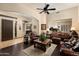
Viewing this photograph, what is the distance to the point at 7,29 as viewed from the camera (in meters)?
2.95

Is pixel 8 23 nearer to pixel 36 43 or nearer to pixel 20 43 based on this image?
pixel 20 43

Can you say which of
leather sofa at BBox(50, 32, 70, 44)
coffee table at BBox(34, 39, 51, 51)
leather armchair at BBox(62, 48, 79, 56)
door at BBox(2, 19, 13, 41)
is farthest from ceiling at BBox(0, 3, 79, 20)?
leather armchair at BBox(62, 48, 79, 56)

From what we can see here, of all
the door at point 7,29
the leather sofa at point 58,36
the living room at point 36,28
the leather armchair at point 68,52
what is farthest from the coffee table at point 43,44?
the door at point 7,29

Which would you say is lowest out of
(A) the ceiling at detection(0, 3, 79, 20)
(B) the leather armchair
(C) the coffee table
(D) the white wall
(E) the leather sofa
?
(B) the leather armchair

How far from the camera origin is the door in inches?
114

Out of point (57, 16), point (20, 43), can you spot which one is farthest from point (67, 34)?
point (20, 43)

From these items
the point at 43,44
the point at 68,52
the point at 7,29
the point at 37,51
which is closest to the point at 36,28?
the point at 43,44

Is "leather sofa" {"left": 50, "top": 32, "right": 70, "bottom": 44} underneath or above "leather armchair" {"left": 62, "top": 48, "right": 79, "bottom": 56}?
above

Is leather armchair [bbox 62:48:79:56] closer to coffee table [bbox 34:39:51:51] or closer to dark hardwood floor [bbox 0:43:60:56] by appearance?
dark hardwood floor [bbox 0:43:60:56]

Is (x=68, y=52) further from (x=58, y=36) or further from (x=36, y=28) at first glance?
(x=36, y=28)

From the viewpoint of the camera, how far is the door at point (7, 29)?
289cm

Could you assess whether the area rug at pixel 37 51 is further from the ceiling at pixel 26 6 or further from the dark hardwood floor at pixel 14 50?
the ceiling at pixel 26 6

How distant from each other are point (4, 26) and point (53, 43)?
1.16m

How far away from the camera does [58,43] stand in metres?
2.99
